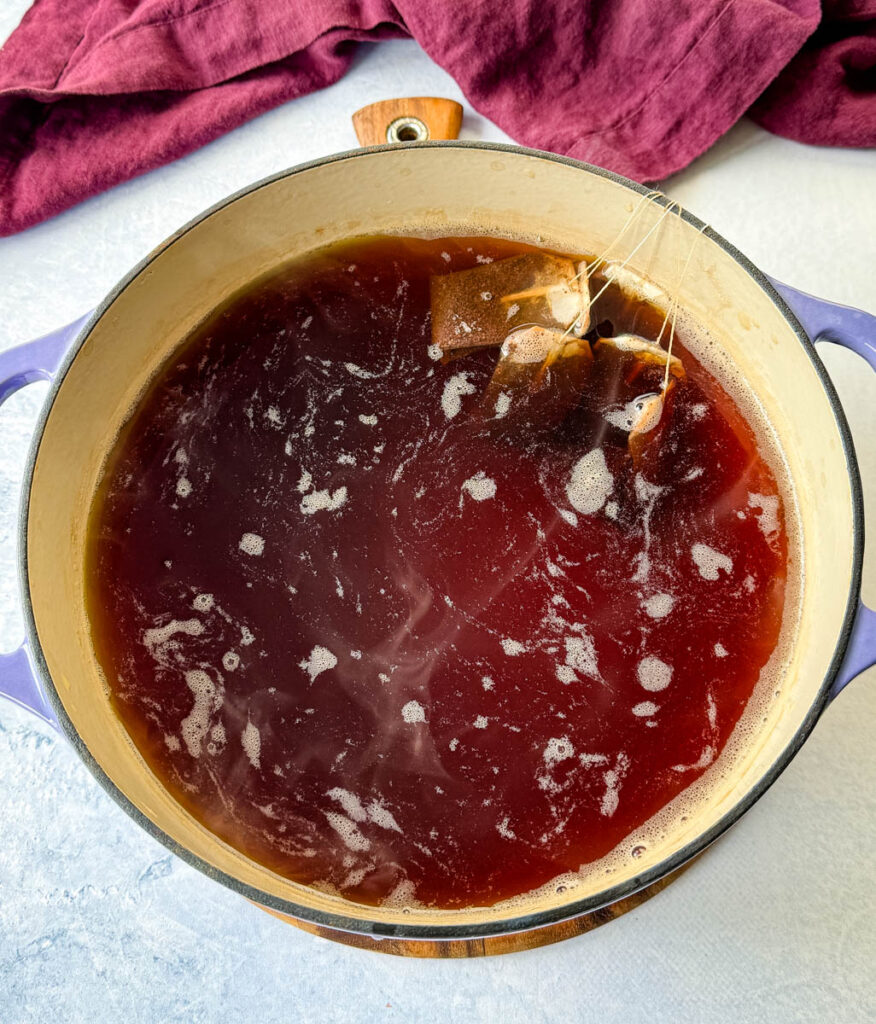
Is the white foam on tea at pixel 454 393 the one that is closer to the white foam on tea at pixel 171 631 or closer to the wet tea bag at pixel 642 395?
the wet tea bag at pixel 642 395

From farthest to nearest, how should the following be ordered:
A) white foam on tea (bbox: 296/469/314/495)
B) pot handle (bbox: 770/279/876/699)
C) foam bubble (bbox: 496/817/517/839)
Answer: white foam on tea (bbox: 296/469/314/495) < foam bubble (bbox: 496/817/517/839) < pot handle (bbox: 770/279/876/699)

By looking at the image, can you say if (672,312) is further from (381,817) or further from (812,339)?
(381,817)

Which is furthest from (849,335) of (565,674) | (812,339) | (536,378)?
(565,674)

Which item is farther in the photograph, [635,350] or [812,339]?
[635,350]

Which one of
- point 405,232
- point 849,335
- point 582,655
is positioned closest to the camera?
point 849,335

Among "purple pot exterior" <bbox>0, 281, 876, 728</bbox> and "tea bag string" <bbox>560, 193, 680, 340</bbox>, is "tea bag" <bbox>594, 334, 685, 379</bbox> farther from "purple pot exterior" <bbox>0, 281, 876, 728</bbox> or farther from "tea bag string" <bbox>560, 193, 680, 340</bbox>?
"purple pot exterior" <bbox>0, 281, 876, 728</bbox>

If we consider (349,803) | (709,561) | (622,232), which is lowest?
(349,803)

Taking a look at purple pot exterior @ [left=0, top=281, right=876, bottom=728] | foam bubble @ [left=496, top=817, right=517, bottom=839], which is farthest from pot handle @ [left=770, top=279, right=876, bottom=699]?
foam bubble @ [left=496, top=817, right=517, bottom=839]
